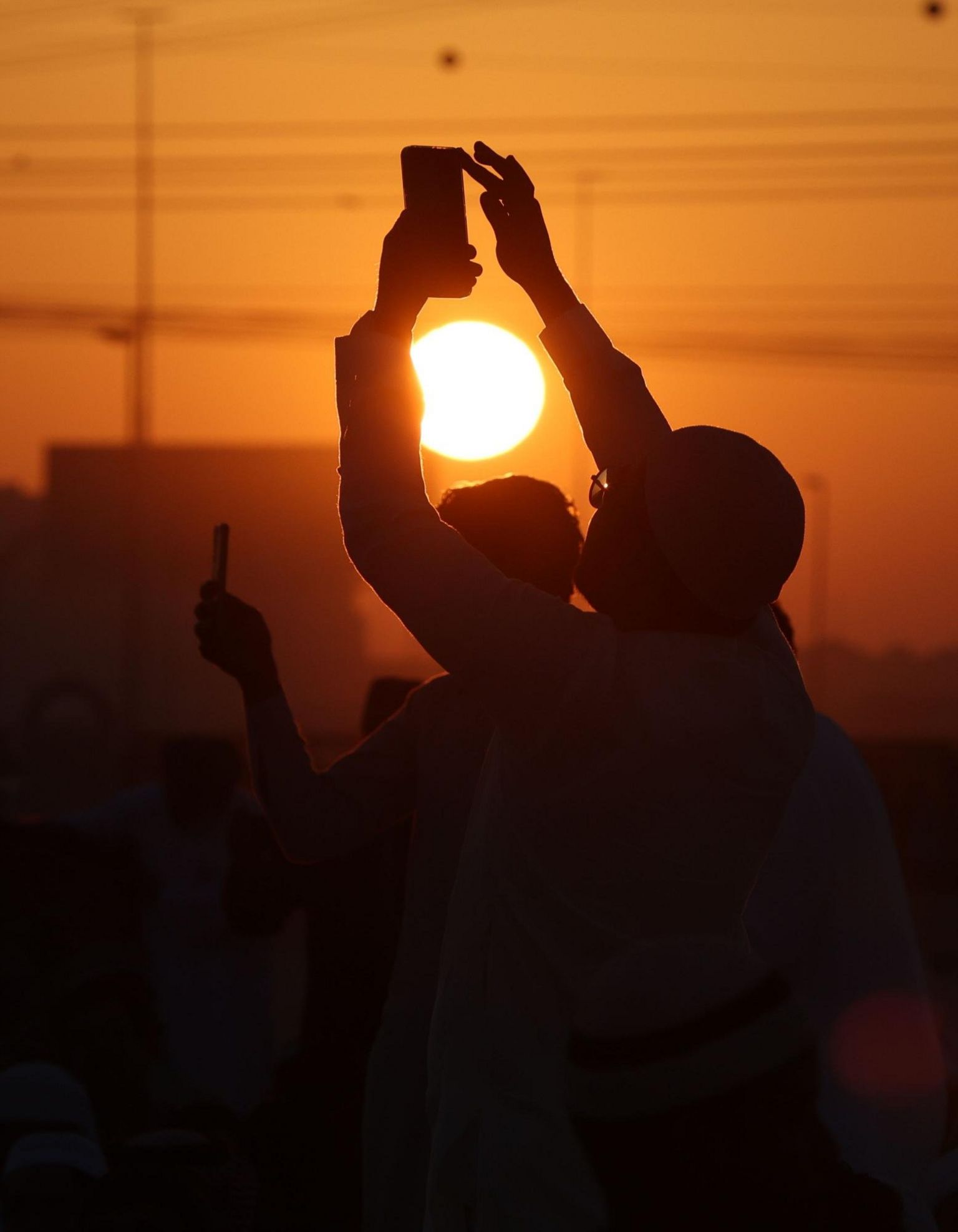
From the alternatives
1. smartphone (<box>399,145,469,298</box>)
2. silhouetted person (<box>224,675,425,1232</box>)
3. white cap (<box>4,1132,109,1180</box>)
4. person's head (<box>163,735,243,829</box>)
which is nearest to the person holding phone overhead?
smartphone (<box>399,145,469,298</box>)

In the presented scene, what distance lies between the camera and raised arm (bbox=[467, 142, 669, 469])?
2900mm

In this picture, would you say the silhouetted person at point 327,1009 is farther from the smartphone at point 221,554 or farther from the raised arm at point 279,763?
the smartphone at point 221,554

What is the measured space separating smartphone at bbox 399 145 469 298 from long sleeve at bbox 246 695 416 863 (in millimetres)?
787

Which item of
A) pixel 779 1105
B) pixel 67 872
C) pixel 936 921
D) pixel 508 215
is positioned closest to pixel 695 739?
pixel 779 1105

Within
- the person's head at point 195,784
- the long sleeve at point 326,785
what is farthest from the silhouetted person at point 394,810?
the person's head at point 195,784

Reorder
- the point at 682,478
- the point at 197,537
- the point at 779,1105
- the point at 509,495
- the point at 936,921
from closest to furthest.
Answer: the point at 779,1105
the point at 682,478
the point at 509,495
the point at 936,921
the point at 197,537

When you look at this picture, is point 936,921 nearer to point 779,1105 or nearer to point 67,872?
point 67,872

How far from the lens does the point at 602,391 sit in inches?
116

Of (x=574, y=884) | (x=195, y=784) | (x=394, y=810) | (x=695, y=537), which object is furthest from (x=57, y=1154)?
(x=195, y=784)

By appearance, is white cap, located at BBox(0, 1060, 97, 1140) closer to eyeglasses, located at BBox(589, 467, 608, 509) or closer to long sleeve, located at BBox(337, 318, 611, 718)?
long sleeve, located at BBox(337, 318, 611, 718)

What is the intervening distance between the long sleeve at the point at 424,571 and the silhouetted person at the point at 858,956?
675mm

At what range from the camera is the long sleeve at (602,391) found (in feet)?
9.49

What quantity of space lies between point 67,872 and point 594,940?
11.6 ft

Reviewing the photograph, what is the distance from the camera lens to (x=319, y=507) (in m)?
86.6
